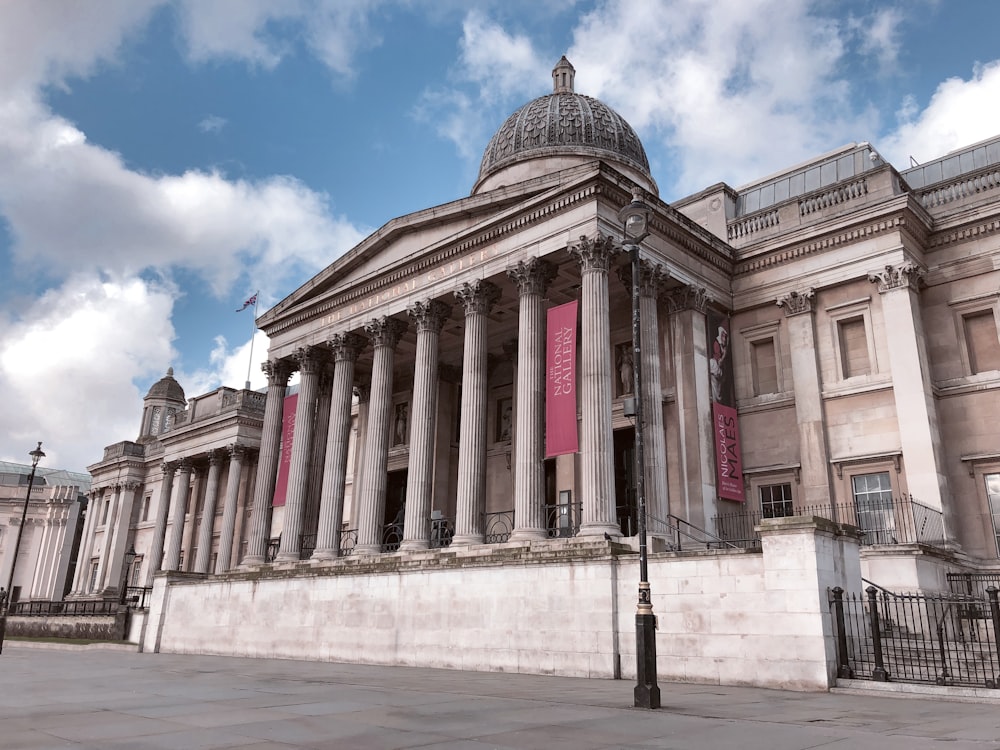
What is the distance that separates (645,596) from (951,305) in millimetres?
16690

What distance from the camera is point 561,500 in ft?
84.8

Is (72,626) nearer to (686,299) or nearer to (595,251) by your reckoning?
(595,251)

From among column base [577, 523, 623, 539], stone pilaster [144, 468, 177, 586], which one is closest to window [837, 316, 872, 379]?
column base [577, 523, 623, 539]

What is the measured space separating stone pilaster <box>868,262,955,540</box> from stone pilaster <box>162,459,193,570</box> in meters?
41.3

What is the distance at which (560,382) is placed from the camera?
20984 mm

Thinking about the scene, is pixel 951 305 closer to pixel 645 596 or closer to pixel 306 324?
pixel 645 596

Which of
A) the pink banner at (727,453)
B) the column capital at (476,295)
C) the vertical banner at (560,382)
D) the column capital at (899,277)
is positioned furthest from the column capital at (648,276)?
the column capital at (899,277)

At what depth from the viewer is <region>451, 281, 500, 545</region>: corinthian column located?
22141 mm

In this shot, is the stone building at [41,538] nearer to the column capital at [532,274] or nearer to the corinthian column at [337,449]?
the corinthian column at [337,449]

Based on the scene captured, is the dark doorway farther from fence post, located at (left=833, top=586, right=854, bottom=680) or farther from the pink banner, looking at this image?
fence post, located at (left=833, top=586, right=854, bottom=680)

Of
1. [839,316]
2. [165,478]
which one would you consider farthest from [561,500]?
[165,478]

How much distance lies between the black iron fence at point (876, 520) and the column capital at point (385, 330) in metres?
12.5

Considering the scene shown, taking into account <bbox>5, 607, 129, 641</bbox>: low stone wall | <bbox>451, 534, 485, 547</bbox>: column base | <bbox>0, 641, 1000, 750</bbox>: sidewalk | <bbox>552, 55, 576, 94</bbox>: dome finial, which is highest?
<bbox>552, 55, 576, 94</bbox>: dome finial

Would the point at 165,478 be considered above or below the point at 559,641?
above
